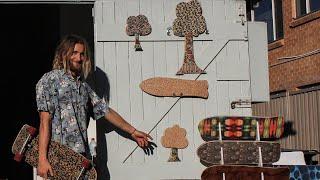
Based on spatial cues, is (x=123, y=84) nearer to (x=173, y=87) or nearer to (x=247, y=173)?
(x=173, y=87)

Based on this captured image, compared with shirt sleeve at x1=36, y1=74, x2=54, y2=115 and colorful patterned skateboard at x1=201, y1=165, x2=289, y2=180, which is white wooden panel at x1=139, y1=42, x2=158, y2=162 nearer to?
colorful patterned skateboard at x1=201, y1=165, x2=289, y2=180

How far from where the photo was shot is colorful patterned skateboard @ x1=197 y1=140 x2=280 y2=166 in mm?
5797

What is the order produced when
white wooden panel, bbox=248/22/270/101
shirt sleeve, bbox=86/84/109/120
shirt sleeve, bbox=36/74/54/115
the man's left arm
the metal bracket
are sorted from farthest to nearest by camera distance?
1. white wooden panel, bbox=248/22/270/101
2. the metal bracket
3. the man's left arm
4. shirt sleeve, bbox=86/84/109/120
5. shirt sleeve, bbox=36/74/54/115

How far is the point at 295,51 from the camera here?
13719 mm

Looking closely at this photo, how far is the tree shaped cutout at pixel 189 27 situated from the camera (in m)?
6.44

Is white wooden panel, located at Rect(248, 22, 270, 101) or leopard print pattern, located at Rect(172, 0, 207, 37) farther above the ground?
leopard print pattern, located at Rect(172, 0, 207, 37)

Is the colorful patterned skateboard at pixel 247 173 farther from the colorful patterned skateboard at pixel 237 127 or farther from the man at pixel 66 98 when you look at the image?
the man at pixel 66 98

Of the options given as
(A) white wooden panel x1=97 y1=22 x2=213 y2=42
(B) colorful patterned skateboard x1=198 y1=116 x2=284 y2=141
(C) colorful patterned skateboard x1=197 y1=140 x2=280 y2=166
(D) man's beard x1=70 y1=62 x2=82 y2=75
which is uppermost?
(A) white wooden panel x1=97 y1=22 x2=213 y2=42

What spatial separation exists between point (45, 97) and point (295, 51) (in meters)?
9.59

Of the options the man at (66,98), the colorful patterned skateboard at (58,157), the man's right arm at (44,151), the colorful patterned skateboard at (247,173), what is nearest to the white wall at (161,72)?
the colorful patterned skateboard at (247,173)

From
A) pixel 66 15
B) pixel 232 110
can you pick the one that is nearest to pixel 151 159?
pixel 232 110

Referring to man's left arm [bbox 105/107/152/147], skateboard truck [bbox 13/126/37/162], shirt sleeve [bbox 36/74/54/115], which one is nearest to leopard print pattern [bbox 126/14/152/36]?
man's left arm [bbox 105/107/152/147]

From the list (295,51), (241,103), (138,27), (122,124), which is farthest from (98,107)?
(295,51)

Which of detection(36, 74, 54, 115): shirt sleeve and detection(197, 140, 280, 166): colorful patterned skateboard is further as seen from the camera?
detection(197, 140, 280, 166): colorful patterned skateboard
